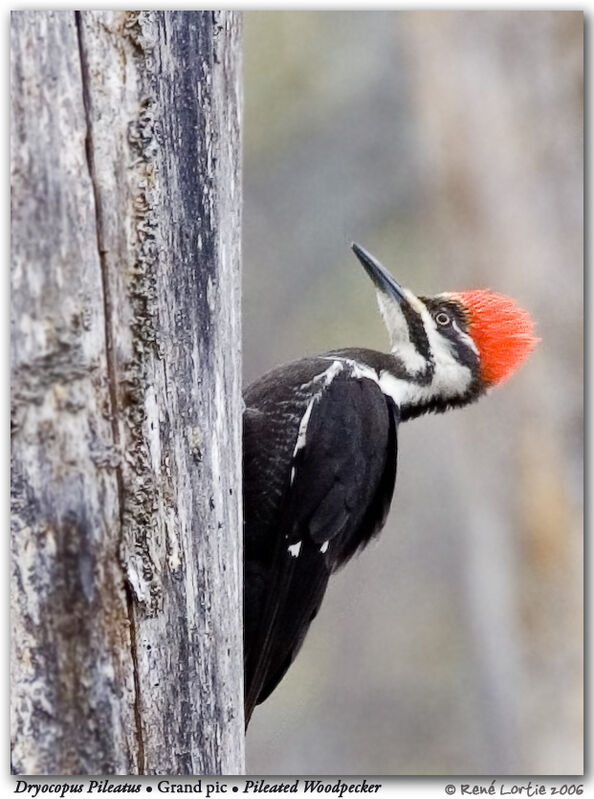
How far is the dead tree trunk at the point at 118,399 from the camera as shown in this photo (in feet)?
7.29

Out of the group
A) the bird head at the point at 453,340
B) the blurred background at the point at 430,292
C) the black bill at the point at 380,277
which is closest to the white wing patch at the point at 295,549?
the bird head at the point at 453,340

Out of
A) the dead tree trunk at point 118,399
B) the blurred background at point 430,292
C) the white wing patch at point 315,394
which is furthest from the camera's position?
the blurred background at point 430,292

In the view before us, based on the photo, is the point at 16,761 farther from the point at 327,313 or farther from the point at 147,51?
the point at 327,313

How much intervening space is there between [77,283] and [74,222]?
0.11 metres

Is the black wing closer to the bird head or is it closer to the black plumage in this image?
the black plumage

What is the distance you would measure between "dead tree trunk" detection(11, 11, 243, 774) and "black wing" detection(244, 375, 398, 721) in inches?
32.2

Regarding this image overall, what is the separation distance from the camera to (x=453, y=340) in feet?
13.4

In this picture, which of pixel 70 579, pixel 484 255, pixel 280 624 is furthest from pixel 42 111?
pixel 484 255

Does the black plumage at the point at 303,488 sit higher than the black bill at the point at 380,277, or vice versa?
the black bill at the point at 380,277

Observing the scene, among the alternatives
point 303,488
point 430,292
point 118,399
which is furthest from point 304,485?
point 430,292

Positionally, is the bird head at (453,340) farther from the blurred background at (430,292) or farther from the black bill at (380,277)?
the blurred background at (430,292)

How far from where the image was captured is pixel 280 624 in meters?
3.45

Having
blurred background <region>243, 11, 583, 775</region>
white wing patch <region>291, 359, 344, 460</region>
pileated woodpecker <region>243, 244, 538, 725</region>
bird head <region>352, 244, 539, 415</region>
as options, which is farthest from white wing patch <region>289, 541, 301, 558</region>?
blurred background <region>243, 11, 583, 775</region>

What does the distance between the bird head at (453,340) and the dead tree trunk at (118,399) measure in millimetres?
1543
